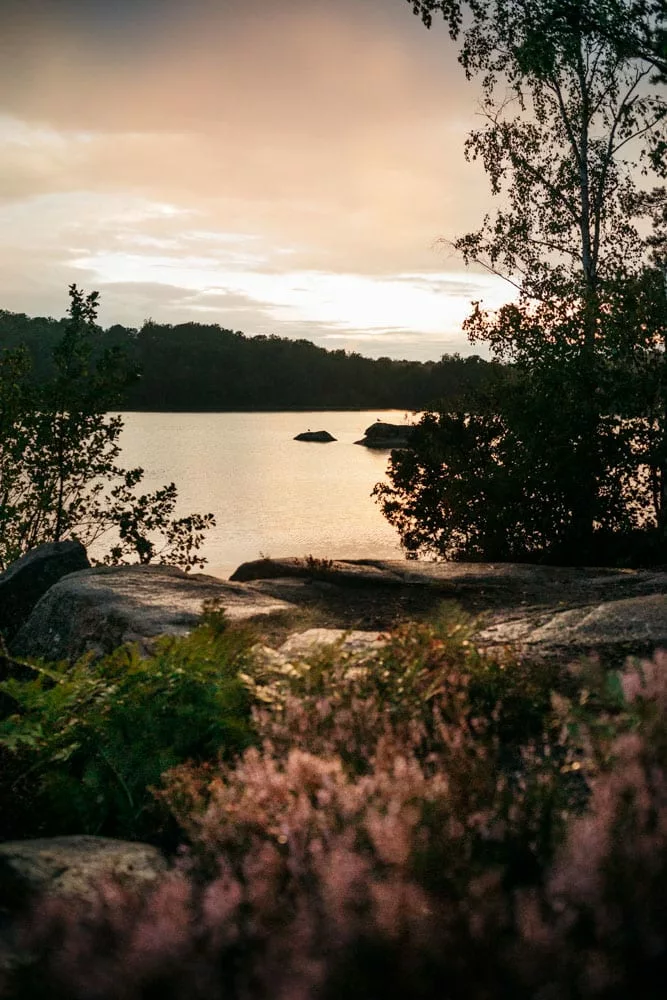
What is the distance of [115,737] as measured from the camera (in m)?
4.07

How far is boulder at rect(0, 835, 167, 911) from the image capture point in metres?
2.53

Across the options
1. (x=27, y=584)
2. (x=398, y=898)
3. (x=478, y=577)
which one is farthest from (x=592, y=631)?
(x=27, y=584)

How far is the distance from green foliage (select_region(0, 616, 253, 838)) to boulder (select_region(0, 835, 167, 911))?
0.64m

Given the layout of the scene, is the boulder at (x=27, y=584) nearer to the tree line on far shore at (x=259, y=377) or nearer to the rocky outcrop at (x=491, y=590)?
the rocky outcrop at (x=491, y=590)

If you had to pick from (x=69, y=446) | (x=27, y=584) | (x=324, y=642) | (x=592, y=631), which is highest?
(x=69, y=446)

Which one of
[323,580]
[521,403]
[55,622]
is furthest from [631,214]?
[55,622]

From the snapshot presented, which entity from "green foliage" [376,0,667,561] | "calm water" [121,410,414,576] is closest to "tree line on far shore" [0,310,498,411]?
"calm water" [121,410,414,576]

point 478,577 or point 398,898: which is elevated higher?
point 398,898

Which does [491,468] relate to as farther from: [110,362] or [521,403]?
[110,362]

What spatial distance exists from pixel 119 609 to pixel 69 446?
21.2 ft

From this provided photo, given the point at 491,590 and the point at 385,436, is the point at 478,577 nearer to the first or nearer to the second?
the point at 491,590

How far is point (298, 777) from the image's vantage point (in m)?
2.53

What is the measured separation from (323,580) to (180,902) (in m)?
7.60

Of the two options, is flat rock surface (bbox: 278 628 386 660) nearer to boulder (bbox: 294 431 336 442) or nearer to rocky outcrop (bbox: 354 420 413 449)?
rocky outcrop (bbox: 354 420 413 449)
